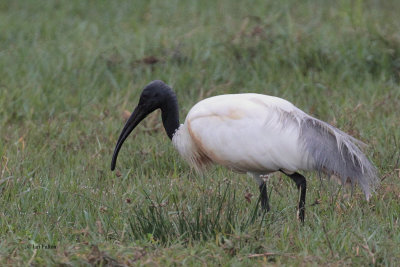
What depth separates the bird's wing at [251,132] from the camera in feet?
16.5

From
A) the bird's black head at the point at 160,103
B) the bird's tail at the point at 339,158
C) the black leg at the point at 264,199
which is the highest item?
the bird's black head at the point at 160,103

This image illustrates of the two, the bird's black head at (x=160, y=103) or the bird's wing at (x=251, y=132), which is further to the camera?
the bird's black head at (x=160, y=103)

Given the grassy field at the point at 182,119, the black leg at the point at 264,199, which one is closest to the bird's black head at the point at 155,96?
the grassy field at the point at 182,119

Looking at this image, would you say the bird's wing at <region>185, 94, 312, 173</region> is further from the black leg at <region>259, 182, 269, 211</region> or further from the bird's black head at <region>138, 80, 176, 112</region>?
the bird's black head at <region>138, 80, 176, 112</region>

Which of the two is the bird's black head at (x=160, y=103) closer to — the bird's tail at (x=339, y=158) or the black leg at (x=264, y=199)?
the black leg at (x=264, y=199)

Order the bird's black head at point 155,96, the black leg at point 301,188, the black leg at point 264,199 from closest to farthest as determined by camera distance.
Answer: the black leg at point 301,188, the black leg at point 264,199, the bird's black head at point 155,96

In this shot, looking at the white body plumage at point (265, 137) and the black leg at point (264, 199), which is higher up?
the white body plumage at point (265, 137)

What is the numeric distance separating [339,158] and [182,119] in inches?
93.8

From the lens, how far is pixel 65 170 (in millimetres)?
6062

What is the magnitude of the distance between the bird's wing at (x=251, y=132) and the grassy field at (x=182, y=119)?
0.27 m

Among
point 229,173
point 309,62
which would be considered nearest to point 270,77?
point 309,62

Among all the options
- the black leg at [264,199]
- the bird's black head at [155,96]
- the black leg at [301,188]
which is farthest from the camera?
the bird's black head at [155,96]

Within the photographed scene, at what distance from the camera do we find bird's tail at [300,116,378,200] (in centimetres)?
501

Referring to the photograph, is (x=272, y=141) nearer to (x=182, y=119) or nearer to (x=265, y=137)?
(x=265, y=137)
